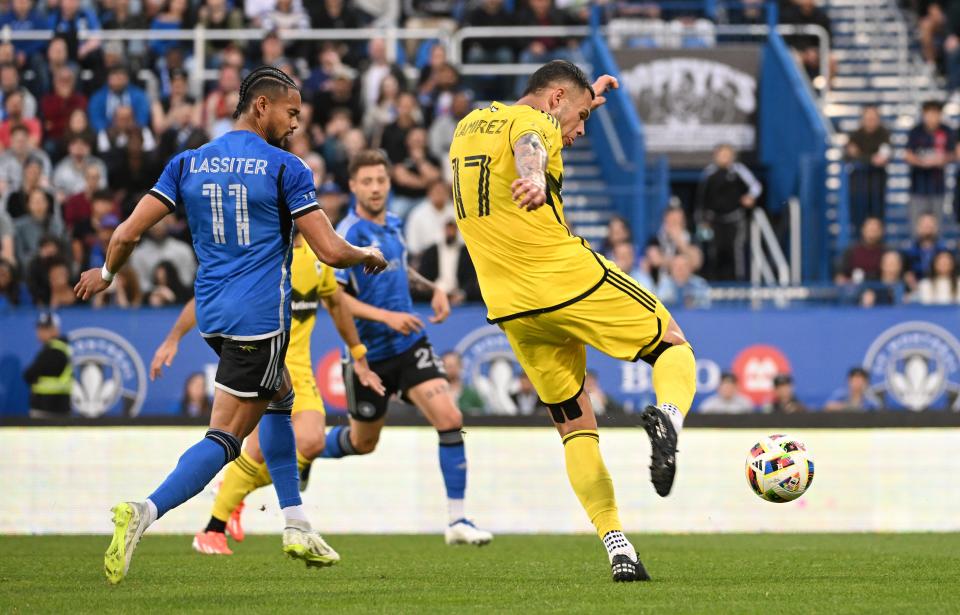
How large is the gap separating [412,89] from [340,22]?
1.87 m

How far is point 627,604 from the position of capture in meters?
7.02

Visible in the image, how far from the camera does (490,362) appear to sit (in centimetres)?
1694

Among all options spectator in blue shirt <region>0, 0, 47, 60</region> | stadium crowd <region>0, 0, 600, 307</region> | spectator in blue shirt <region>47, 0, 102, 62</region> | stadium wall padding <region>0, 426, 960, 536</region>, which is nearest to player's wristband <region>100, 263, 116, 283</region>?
stadium wall padding <region>0, 426, 960, 536</region>

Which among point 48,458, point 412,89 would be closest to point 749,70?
point 412,89

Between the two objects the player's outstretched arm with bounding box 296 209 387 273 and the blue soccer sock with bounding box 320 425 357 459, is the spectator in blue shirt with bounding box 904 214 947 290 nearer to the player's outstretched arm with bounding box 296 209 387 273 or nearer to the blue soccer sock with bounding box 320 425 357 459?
the blue soccer sock with bounding box 320 425 357 459

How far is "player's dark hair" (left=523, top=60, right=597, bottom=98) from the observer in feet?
26.8

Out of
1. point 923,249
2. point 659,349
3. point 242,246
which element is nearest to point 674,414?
point 659,349

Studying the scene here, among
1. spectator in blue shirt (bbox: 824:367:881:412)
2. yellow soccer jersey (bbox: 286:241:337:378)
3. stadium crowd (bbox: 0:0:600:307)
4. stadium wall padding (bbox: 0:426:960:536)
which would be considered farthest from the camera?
stadium crowd (bbox: 0:0:600:307)

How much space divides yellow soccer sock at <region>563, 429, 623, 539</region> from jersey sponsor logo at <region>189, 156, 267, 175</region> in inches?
81.4

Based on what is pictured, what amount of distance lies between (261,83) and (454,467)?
14.2 feet

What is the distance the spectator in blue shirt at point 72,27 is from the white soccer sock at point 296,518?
1414 centimetres

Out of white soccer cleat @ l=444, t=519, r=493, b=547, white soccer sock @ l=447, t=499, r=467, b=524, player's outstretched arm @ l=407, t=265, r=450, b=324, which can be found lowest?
white soccer cleat @ l=444, t=519, r=493, b=547

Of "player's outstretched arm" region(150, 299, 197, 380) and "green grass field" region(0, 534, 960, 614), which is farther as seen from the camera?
"player's outstretched arm" region(150, 299, 197, 380)

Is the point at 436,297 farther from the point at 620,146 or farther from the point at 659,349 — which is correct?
the point at 620,146
